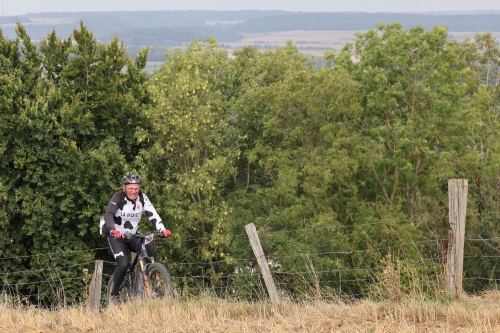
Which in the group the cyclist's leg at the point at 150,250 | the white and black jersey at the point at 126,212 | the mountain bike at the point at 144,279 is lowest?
the mountain bike at the point at 144,279

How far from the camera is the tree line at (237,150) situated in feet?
88.8

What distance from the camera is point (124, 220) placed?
867cm

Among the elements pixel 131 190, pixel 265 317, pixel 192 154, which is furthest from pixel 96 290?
pixel 192 154

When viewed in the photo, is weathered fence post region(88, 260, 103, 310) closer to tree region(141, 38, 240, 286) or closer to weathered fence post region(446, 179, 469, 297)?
weathered fence post region(446, 179, 469, 297)

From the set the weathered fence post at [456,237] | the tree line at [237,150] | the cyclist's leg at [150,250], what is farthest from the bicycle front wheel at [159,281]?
the tree line at [237,150]

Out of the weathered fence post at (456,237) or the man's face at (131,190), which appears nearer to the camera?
the weathered fence post at (456,237)

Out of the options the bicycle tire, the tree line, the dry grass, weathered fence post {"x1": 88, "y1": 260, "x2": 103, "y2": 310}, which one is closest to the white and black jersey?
the bicycle tire

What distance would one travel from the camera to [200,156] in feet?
101

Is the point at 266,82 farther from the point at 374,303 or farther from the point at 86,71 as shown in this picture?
the point at 374,303

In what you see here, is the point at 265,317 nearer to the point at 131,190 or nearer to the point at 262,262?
the point at 262,262

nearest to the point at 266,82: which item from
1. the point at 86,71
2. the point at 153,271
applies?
the point at 86,71

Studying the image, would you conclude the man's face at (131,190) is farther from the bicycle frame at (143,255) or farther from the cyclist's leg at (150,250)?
the cyclist's leg at (150,250)

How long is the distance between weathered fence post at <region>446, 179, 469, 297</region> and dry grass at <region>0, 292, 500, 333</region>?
193mm

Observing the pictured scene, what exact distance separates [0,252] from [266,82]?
1569 centimetres
